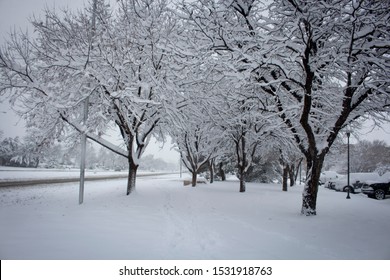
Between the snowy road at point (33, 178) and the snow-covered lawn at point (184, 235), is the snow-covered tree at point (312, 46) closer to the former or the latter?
the snow-covered lawn at point (184, 235)

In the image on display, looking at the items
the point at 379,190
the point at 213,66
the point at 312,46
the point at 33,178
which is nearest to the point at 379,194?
the point at 379,190

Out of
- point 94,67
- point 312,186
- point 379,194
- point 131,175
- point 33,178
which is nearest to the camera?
point 312,186

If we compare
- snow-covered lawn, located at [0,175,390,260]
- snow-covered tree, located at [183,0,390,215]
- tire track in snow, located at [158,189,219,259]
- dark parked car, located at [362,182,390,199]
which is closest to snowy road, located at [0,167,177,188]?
snow-covered lawn, located at [0,175,390,260]

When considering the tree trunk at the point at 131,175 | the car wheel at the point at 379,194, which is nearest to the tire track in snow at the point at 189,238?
the tree trunk at the point at 131,175

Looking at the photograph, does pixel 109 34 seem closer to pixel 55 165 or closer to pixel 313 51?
pixel 313 51

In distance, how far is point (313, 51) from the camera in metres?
7.62

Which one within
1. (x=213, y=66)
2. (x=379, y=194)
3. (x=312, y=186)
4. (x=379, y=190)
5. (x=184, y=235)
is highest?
(x=213, y=66)

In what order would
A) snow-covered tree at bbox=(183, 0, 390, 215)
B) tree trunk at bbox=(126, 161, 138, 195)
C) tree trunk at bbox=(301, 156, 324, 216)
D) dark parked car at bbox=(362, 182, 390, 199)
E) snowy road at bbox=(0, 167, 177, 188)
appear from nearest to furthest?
snow-covered tree at bbox=(183, 0, 390, 215) < tree trunk at bbox=(301, 156, 324, 216) < tree trunk at bbox=(126, 161, 138, 195) < dark parked car at bbox=(362, 182, 390, 199) < snowy road at bbox=(0, 167, 177, 188)

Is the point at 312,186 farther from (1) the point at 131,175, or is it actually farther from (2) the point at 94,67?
(2) the point at 94,67

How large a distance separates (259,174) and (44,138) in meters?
25.6

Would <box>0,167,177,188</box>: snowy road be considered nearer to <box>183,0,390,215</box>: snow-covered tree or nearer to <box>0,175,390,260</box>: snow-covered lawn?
<box>0,175,390,260</box>: snow-covered lawn

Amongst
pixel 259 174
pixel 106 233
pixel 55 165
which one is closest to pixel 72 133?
pixel 106 233

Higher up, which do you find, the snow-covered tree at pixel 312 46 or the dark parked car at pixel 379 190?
the snow-covered tree at pixel 312 46

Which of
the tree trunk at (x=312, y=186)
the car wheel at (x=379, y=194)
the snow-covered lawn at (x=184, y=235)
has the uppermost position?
the tree trunk at (x=312, y=186)
